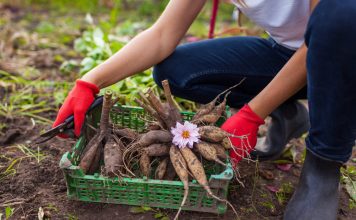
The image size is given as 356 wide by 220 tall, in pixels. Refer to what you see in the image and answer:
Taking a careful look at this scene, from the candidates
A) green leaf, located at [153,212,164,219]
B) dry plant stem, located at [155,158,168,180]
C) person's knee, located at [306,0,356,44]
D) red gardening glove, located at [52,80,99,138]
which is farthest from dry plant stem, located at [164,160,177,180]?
person's knee, located at [306,0,356,44]

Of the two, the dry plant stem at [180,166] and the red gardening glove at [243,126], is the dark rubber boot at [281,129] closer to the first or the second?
the red gardening glove at [243,126]

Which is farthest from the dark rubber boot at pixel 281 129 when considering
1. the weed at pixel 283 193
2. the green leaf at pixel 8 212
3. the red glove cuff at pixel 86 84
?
the green leaf at pixel 8 212

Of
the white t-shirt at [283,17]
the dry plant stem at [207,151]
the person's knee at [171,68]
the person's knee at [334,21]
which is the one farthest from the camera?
A: the person's knee at [171,68]

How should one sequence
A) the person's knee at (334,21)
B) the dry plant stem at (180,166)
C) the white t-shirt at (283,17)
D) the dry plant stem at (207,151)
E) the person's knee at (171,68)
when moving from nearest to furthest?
1. the person's knee at (334,21)
2. the dry plant stem at (180,166)
3. the dry plant stem at (207,151)
4. the white t-shirt at (283,17)
5. the person's knee at (171,68)

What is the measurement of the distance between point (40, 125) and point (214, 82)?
0.91 m

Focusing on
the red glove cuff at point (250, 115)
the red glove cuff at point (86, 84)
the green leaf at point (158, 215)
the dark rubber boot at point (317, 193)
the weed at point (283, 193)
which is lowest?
the weed at point (283, 193)

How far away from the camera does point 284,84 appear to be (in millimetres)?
1483

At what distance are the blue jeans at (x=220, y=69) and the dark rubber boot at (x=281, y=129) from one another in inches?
3.7

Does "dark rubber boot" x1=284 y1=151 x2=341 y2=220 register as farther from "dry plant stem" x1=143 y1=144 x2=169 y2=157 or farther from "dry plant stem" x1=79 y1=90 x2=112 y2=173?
"dry plant stem" x1=79 y1=90 x2=112 y2=173

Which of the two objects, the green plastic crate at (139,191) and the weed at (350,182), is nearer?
the green plastic crate at (139,191)

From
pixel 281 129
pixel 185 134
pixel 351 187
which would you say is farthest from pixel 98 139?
pixel 351 187

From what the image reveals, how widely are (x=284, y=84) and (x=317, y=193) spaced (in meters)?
0.38

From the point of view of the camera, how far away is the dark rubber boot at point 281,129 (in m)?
1.88

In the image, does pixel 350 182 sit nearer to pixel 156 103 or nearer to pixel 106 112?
pixel 156 103
